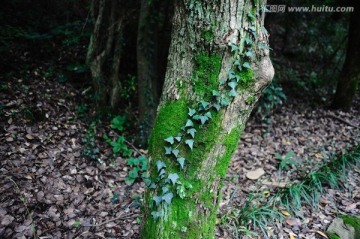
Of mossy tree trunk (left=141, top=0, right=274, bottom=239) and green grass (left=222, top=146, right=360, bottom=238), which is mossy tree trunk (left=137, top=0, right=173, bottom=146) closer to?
green grass (left=222, top=146, right=360, bottom=238)

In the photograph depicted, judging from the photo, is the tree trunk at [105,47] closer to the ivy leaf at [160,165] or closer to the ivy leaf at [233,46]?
the ivy leaf at [160,165]

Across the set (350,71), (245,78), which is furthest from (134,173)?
(350,71)

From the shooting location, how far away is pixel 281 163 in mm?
4352

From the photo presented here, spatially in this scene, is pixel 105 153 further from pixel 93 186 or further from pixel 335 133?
pixel 335 133

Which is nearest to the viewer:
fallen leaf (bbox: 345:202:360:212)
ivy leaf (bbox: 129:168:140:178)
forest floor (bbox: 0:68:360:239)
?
forest floor (bbox: 0:68:360:239)

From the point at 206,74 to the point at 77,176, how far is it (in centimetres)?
243

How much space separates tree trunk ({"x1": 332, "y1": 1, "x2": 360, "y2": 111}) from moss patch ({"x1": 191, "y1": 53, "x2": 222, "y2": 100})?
16.5 feet

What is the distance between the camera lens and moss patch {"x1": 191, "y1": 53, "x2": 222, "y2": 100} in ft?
7.03

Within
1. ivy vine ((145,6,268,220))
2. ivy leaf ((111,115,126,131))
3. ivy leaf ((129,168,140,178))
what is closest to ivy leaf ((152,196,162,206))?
ivy vine ((145,6,268,220))

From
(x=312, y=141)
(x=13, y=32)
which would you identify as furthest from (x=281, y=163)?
(x=13, y=32)

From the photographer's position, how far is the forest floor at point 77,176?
3.08 metres

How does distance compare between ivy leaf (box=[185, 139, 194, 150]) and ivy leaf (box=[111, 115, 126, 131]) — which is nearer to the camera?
ivy leaf (box=[185, 139, 194, 150])

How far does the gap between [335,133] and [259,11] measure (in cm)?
432

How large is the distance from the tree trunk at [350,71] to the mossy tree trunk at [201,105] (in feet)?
15.4
